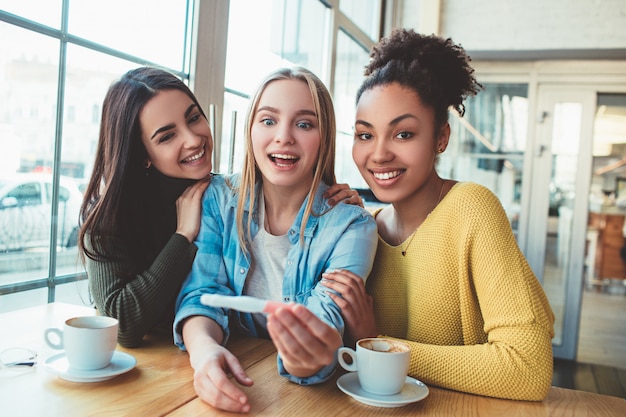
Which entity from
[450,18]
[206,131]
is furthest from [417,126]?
[450,18]

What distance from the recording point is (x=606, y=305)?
404 centimetres

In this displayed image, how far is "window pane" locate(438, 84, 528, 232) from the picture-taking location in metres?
4.06

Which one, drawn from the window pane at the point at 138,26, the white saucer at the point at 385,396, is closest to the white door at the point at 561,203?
the window pane at the point at 138,26

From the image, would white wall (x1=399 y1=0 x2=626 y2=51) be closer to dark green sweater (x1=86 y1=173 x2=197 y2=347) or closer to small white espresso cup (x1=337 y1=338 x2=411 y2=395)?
dark green sweater (x1=86 y1=173 x2=197 y2=347)

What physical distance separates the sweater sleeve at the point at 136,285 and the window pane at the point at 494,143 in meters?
3.24

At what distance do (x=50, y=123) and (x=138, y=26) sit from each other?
0.46m

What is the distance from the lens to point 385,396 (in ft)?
2.71

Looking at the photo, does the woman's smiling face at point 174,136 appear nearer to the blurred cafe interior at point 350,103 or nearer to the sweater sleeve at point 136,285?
the sweater sleeve at point 136,285

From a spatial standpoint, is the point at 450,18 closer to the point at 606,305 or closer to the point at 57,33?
the point at 606,305

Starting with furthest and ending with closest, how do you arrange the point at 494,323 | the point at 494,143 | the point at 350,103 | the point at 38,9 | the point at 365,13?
the point at 494,143 < the point at 365,13 < the point at 350,103 < the point at 38,9 < the point at 494,323

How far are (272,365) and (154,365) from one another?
20 centimetres

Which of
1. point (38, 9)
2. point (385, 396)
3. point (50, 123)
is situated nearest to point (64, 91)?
point (50, 123)

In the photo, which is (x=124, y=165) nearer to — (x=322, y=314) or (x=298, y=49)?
(x=322, y=314)

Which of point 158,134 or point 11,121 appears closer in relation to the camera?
point 158,134
